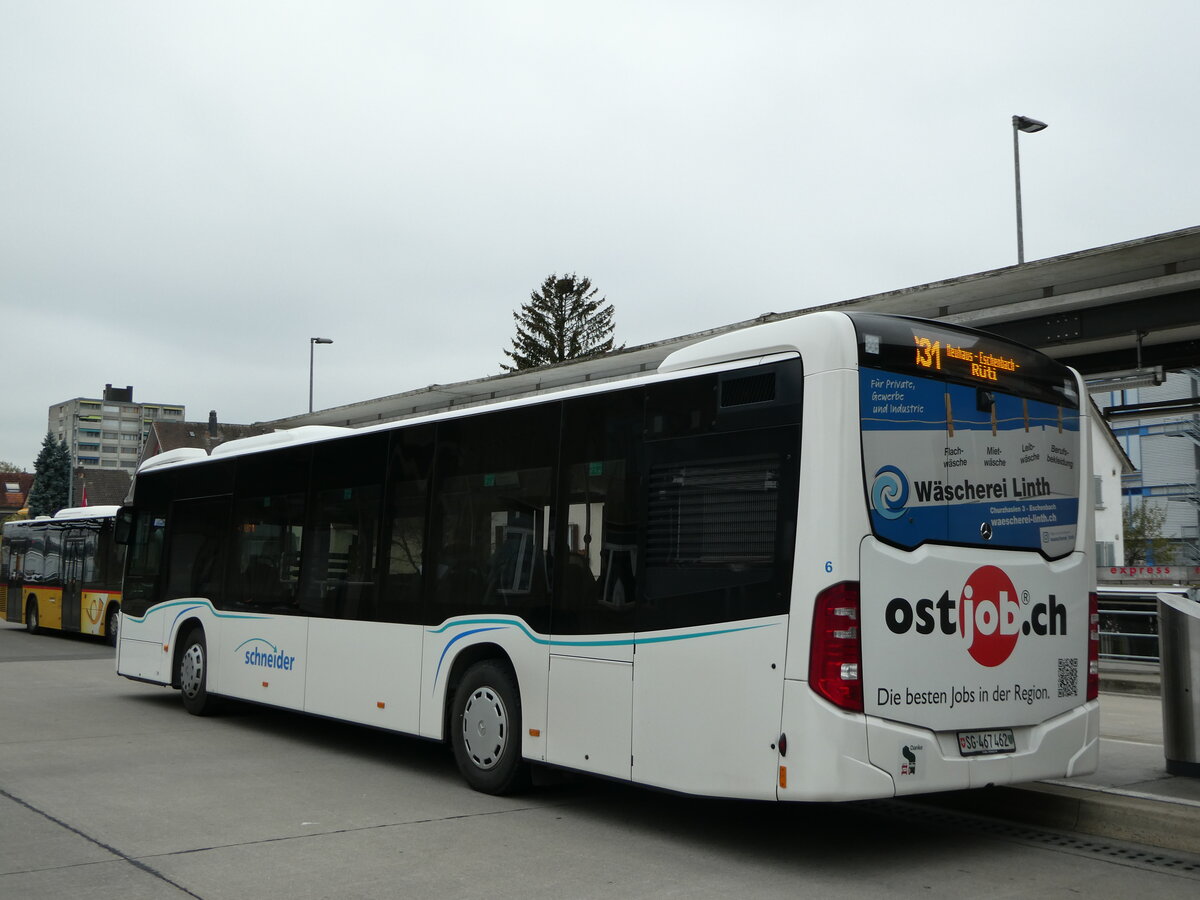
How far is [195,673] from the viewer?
13.5 m

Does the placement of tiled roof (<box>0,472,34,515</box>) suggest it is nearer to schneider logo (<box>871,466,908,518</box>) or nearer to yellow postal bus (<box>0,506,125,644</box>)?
yellow postal bus (<box>0,506,125,644</box>)

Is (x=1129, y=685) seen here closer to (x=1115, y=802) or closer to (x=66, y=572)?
(x=1115, y=802)

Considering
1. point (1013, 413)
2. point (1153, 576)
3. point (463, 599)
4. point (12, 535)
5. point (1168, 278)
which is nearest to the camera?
point (1013, 413)

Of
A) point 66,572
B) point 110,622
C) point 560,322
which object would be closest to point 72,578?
point 66,572

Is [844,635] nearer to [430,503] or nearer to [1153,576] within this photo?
[430,503]

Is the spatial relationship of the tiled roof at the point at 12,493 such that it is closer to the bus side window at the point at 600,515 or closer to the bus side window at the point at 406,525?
the bus side window at the point at 406,525

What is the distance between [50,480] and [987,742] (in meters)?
113

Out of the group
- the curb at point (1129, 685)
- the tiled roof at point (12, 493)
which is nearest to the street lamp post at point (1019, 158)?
the curb at point (1129, 685)

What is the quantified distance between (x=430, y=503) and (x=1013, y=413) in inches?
184

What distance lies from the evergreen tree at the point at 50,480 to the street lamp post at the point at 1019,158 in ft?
318

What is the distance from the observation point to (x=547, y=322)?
70.4 metres

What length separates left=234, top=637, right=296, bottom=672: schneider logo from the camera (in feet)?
38.2

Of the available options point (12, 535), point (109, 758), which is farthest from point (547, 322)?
point (109, 758)

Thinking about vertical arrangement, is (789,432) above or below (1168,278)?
below
